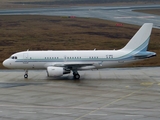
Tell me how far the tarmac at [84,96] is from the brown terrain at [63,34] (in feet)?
43.1

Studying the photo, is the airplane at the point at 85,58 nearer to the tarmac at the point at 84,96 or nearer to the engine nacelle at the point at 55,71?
the engine nacelle at the point at 55,71

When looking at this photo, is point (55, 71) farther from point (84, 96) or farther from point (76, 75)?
point (84, 96)

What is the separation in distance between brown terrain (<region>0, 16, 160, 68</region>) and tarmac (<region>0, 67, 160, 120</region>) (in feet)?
43.1

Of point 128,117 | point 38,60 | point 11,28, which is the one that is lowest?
point 128,117

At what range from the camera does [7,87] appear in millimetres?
45875

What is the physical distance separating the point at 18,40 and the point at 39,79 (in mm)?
39849

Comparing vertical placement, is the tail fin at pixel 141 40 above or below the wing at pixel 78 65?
above

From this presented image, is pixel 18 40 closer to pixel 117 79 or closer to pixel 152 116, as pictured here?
pixel 117 79

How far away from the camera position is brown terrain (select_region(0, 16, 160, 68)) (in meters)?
80.2

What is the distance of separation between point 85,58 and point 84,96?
11.7 m

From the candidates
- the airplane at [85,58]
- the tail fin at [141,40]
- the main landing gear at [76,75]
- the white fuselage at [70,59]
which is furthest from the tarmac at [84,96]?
the tail fin at [141,40]

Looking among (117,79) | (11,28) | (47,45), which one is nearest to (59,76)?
(117,79)

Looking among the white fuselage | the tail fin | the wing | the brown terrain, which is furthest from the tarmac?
the brown terrain

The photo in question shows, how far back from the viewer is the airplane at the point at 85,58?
50781mm
